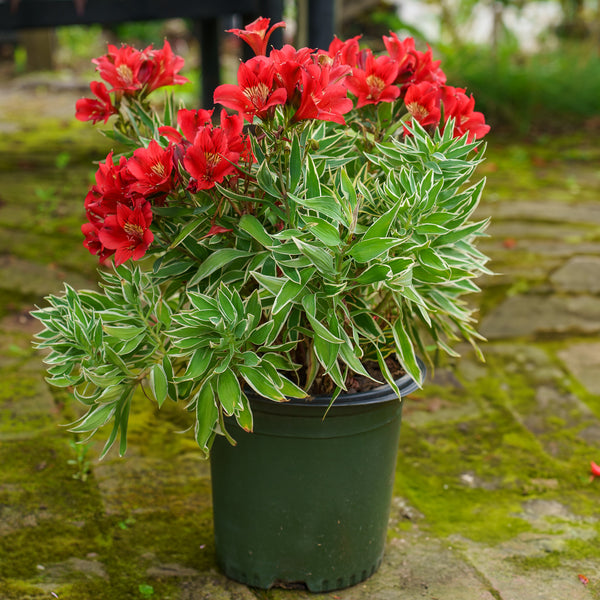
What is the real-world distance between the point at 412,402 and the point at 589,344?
85 cm

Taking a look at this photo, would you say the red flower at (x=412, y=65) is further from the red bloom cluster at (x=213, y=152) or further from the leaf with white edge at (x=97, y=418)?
the leaf with white edge at (x=97, y=418)

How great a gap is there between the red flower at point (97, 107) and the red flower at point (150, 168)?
0.33 meters

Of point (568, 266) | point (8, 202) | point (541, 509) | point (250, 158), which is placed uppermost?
point (250, 158)

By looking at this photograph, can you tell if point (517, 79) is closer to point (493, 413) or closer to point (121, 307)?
point (493, 413)

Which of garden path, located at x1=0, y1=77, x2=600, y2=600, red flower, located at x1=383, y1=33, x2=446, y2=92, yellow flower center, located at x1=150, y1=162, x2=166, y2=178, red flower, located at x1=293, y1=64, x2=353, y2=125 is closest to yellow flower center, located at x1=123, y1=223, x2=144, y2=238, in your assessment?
yellow flower center, located at x1=150, y1=162, x2=166, y2=178

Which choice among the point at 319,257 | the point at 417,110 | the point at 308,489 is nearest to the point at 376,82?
the point at 417,110

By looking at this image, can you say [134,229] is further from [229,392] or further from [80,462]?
[80,462]

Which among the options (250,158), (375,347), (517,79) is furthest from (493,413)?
(517,79)

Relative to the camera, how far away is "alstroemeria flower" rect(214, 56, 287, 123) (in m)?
1.31

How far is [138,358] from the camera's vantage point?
158cm

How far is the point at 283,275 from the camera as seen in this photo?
1589mm

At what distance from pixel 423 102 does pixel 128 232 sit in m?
0.67

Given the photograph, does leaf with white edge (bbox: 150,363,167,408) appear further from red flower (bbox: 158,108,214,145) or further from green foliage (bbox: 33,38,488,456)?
red flower (bbox: 158,108,214,145)

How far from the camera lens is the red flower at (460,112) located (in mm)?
1606
